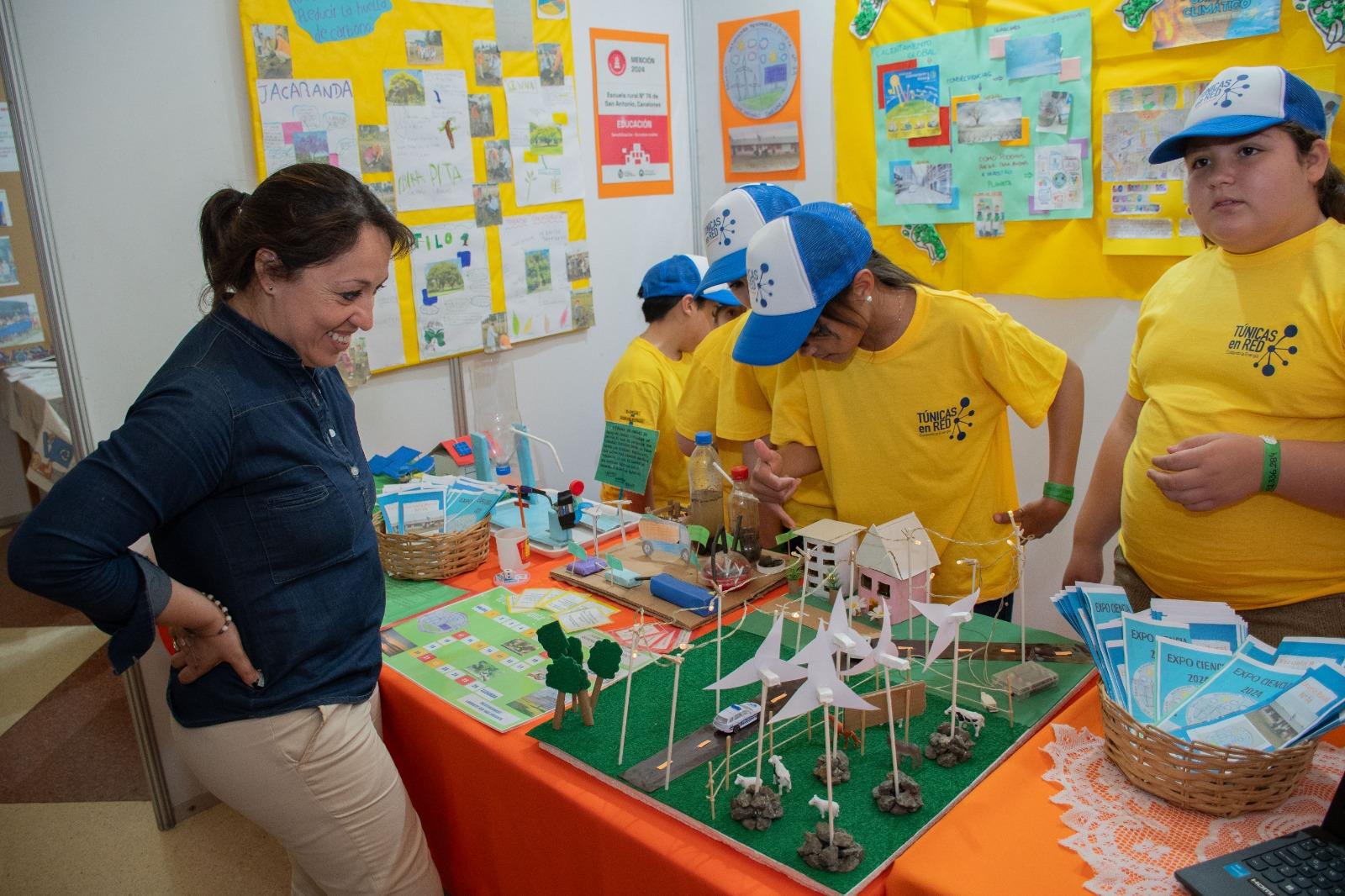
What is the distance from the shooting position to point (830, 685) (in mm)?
1204

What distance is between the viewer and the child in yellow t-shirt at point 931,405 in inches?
69.6

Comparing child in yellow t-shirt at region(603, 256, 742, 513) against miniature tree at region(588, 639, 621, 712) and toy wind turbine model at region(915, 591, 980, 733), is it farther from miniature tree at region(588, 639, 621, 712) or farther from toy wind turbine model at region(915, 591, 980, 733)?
toy wind turbine model at region(915, 591, 980, 733)

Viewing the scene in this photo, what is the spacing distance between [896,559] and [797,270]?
21.1 inches

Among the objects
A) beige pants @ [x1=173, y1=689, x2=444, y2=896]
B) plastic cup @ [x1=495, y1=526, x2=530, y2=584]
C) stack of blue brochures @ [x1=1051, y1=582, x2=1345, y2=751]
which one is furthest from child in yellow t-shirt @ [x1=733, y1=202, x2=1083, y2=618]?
beige pants @ [x1=173, y1=689, x2=444, y2=896]

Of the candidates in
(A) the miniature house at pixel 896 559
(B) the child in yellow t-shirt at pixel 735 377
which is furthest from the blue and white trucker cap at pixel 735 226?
(A) the miniature house at pixel 896 559

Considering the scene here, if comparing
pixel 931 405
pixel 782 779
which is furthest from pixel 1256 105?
pixel 782 779

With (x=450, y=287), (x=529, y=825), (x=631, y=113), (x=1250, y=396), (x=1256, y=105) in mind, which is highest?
(x=631, y=113)

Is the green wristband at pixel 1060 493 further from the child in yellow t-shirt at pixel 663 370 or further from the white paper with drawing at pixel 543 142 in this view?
the white paper with drawing at pixel 543 142

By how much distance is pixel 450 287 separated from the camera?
3092 mm

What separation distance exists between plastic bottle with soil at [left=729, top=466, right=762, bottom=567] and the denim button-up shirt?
0.77 m

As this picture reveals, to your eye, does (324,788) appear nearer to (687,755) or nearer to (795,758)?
(687,755)

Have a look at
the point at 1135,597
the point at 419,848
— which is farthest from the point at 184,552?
the point at 1135,597

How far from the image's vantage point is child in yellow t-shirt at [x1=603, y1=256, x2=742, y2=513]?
8.71 ft

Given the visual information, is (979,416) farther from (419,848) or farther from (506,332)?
(506,332)
